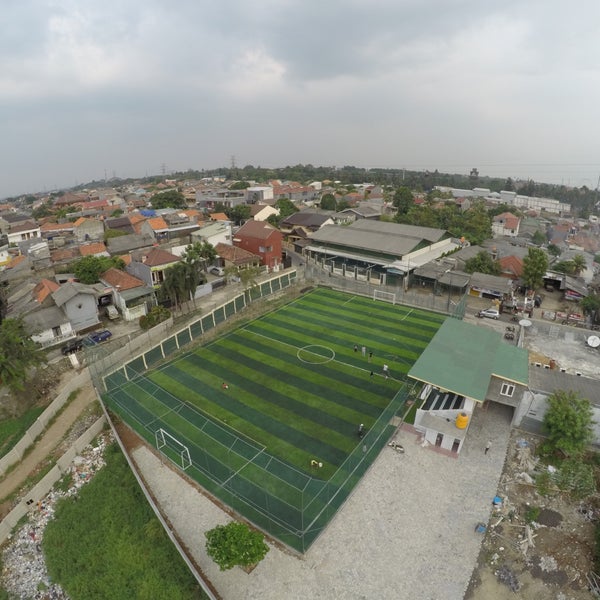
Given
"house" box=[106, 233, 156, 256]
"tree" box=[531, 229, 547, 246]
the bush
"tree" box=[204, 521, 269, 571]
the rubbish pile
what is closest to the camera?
"tree" box=[204, 521, 269, 571]

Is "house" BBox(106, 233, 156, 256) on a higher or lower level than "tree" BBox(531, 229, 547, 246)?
higher

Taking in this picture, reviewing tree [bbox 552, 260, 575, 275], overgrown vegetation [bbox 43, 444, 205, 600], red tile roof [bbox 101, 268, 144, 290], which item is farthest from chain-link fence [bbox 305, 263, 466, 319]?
overgrown vegetation [bbox 43, 444, 205, 600]

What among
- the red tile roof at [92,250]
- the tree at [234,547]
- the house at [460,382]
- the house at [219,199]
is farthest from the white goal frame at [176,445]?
the house at [219,199]

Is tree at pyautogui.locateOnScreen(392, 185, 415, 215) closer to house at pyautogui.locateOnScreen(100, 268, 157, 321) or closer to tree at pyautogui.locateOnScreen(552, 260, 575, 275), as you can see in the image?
tree at pyautogui.locateOnScreen(552, 260, 575, 275)

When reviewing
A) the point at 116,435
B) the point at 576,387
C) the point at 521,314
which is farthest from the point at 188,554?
the point at 521,314

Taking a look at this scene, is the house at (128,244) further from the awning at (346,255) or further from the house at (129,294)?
the awning at (346,255)

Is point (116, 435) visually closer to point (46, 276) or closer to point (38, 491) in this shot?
point (38, 491)
